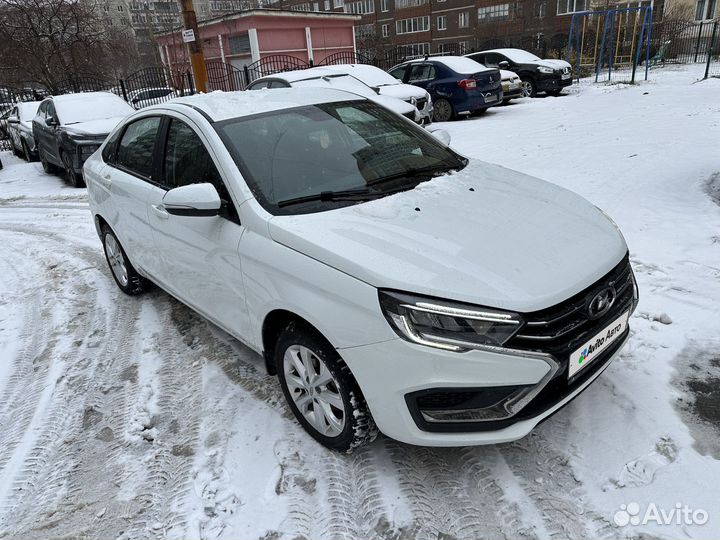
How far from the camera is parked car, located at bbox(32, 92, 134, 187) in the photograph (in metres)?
9.85

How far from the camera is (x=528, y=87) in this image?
53.9 feet

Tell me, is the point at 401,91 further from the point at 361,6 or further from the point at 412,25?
the point at 361,6

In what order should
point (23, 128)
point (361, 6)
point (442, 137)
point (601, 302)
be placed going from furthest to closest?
1. point (361, 6)
2. point (23, 128)
3. point (442, 137)
4. point (601, 302)

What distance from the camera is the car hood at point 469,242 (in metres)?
2.21

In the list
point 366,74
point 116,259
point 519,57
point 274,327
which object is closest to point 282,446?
point 274,327

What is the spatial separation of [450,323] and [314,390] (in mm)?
910

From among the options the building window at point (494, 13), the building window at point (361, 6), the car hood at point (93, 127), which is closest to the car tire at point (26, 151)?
the car hood at point (93, 127)

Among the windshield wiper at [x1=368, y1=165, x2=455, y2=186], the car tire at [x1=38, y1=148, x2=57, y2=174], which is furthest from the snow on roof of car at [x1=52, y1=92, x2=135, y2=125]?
the windshield wiper at [x1=368, y1=165, x2=455, y2=186]

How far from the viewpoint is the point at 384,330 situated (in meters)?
2.19

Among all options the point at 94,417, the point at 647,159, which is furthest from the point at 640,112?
the point at 94,417

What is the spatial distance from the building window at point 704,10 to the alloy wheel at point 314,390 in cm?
4377

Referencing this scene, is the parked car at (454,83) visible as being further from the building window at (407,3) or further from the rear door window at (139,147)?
the building window at (407,3)

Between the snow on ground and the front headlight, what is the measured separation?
2.31ft

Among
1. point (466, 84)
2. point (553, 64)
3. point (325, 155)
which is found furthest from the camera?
point (553, 64)
